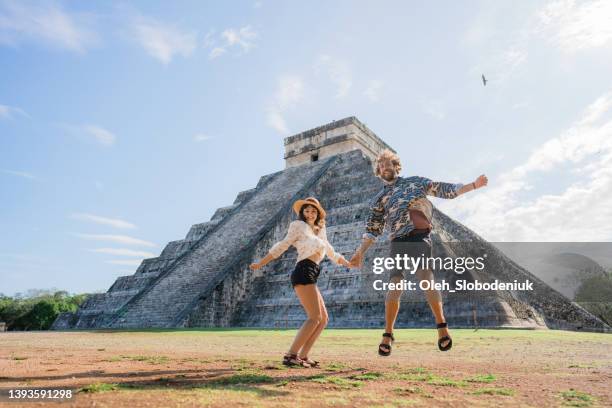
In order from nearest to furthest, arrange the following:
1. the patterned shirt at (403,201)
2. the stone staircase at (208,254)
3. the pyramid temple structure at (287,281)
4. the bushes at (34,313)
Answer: the patterned shirt at (403,201), the pyramid temple structure at (287,281), the stone staircase at (208,254), the bushes at (34,313)

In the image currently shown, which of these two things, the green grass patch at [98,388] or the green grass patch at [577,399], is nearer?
the green grass patch at [577,399]

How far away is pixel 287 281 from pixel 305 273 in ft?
36.5

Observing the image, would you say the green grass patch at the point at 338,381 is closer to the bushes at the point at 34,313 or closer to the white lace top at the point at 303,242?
the white lace top at the point at 303,242

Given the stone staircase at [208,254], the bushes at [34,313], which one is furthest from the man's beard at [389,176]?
the bushes at [34,313]

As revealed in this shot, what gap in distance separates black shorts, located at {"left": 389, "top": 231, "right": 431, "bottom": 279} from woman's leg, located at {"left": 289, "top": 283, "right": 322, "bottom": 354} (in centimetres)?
73

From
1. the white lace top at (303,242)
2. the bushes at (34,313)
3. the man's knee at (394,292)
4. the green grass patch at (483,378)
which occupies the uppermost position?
the white lace top at (303,242)

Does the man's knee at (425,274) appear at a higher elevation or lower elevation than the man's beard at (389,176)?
lower

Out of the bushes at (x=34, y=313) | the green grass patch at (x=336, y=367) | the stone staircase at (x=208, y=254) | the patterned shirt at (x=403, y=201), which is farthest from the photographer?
the bushes at (x=34, y=313)

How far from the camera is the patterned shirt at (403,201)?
12.6ft

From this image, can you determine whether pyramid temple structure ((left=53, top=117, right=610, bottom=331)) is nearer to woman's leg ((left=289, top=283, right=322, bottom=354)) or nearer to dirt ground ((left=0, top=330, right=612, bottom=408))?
dirt ground ((left=0, top=330, right=612, bottom=408))

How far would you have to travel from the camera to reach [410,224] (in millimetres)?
3789

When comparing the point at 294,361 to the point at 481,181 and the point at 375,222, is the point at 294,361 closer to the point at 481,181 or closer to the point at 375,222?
the point at 375,222

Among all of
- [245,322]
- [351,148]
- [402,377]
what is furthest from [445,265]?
[351,148]

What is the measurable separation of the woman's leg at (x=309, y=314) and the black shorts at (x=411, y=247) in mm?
726
